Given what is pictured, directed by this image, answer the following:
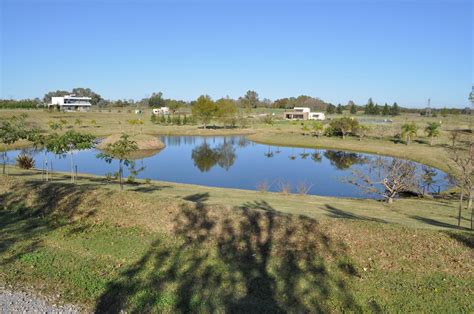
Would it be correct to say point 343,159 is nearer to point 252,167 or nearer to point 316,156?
point 316,156

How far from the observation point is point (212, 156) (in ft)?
176

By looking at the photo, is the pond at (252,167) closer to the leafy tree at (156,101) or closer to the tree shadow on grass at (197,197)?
the tree shadow on grass at (197,197)

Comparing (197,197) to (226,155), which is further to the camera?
(226,155)

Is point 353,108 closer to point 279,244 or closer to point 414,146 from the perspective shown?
point 414,146

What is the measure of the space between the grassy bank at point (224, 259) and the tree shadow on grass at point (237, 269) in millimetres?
30

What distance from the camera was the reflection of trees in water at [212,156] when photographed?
45.7 metres

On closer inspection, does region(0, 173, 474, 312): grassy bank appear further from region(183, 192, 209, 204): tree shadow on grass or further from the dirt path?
region(183, 192, 209, 204): tree shadow on grass

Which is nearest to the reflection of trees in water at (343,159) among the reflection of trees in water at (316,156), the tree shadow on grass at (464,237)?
the reflection of trees in water at (316,156)

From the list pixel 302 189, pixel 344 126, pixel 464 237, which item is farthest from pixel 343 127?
pixel 464 237

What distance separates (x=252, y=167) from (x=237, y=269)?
33.4 metres

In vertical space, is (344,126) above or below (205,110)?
below

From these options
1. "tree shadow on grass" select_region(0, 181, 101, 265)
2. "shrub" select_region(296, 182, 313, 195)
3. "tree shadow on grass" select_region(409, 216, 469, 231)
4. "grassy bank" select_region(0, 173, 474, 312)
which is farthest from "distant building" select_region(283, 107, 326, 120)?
"grassy bank" select_region(0, 173, 474, 312)

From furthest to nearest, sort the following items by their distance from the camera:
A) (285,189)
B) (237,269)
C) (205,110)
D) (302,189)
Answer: (205,110)
(302,189)
(285,189)
(237,269)

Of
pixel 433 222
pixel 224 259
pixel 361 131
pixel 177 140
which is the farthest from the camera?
pixel 177 140
